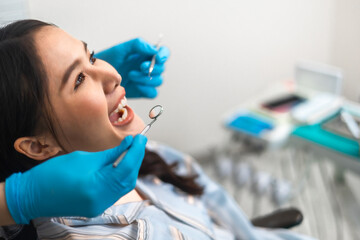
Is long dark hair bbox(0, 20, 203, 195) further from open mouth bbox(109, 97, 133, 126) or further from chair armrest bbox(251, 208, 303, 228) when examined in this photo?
chair armrest bbox(251, 208, 303, 228)

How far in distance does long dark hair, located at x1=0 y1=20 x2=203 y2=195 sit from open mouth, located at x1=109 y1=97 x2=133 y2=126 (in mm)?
111

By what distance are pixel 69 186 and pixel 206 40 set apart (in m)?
1.10

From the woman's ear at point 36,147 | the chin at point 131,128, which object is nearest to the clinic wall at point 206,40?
the chin at point 131,128

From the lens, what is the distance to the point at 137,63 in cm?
89

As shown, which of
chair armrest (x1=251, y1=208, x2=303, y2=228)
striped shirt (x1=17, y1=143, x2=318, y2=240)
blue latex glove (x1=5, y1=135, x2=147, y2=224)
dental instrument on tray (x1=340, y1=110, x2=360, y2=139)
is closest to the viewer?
blue latex glove (x1=5, y1=135, x2=147, y2=224)

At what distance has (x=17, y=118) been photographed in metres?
0.61

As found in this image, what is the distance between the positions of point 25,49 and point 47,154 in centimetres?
20

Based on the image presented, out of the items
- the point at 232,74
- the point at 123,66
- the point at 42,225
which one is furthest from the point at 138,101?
the point at 232,74

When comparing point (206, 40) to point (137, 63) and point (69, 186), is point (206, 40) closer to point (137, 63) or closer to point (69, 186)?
point (137, 63)

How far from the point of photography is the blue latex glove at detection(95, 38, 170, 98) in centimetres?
81

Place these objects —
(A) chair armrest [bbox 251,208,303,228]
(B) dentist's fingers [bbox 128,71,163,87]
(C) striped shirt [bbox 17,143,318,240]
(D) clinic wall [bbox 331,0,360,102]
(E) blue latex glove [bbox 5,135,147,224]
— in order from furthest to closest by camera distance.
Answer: (D) clinic wall [bbox 331,0,360,102], (A) chair armrest [bbox 251,208,303,228], (B) dentist's fingers [bbox 128,71,163,87], (C) striped shirt [bbox 17,143,318,240], (E) blue latex glove [bbox 5,135,147,224]

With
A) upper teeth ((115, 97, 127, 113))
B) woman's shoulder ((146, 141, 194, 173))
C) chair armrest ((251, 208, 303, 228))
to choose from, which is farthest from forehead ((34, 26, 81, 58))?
chair armrest ((251, 208, 303, 228))

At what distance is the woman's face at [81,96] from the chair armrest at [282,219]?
21.8 inches

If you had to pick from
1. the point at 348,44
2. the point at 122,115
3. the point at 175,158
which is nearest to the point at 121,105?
the point at 122,115
